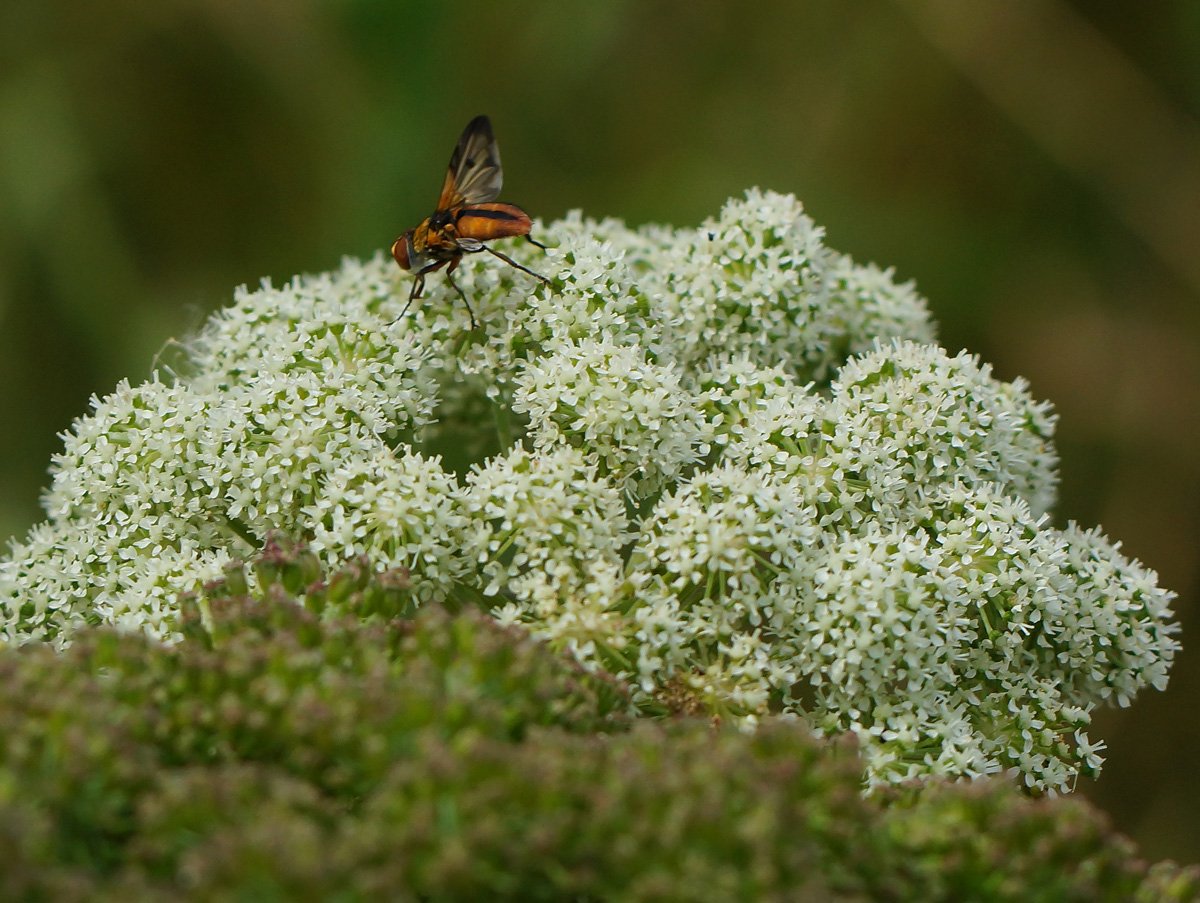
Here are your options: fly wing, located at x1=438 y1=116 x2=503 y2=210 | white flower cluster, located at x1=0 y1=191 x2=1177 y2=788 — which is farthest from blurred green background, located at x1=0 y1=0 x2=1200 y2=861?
white flower cluster, located at x1=0 y1=191 x2=1177 y2=788

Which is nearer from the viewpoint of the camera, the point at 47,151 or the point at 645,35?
the point at 47,151

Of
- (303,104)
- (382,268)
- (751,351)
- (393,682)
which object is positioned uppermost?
(303,104)

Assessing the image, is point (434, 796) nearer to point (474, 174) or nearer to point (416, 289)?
point (416, 289)

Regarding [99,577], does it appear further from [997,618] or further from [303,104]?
[303,104]

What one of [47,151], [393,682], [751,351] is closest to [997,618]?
[751,351]

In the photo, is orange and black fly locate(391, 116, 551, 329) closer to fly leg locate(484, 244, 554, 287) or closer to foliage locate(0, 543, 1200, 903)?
fly leg locate(484, 244, 554, 287)

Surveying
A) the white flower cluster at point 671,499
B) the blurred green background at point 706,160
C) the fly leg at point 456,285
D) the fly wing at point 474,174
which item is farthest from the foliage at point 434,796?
the blurred green background at point 706,160

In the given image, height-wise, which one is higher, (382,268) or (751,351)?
(382,268)

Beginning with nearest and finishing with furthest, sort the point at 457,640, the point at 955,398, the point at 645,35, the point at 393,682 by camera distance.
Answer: the point at 393,682 < the point at 457,640 < the point at 955,398 < the point at 645,35
